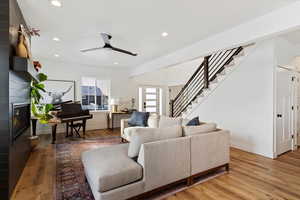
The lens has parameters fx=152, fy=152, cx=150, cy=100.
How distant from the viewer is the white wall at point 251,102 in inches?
128

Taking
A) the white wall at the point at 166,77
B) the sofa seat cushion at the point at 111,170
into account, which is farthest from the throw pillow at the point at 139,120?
the white wall at the point at 166,77

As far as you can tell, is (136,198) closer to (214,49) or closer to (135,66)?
(214,49)

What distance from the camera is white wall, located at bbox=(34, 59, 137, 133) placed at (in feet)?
17.2

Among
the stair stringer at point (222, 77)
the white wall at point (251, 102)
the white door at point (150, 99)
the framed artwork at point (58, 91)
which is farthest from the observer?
the white door at point (150, 99)

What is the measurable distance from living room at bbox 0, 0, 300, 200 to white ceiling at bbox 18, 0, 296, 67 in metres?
0.02

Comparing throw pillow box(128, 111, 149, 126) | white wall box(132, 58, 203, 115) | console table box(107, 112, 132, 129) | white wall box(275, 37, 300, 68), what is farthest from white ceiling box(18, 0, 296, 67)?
white wall box(132, 58, 203, 115)

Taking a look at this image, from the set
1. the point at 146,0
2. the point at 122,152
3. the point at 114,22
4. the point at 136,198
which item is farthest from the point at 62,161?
the point at 146,0

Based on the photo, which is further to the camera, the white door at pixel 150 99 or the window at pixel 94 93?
the white door at pixel 150 99

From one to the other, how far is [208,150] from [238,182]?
2.04 ft

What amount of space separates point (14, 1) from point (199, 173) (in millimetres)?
3493

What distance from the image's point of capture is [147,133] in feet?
6.62

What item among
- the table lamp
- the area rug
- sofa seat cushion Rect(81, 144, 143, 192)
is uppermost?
the table lamp

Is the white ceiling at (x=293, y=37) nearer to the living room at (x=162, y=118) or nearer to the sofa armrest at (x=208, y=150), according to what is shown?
the living room at (x=162, y=118)

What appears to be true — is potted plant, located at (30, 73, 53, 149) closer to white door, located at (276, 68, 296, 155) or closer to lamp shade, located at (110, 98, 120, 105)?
→ lamp shade, located at (110, 98, 120, 105)
